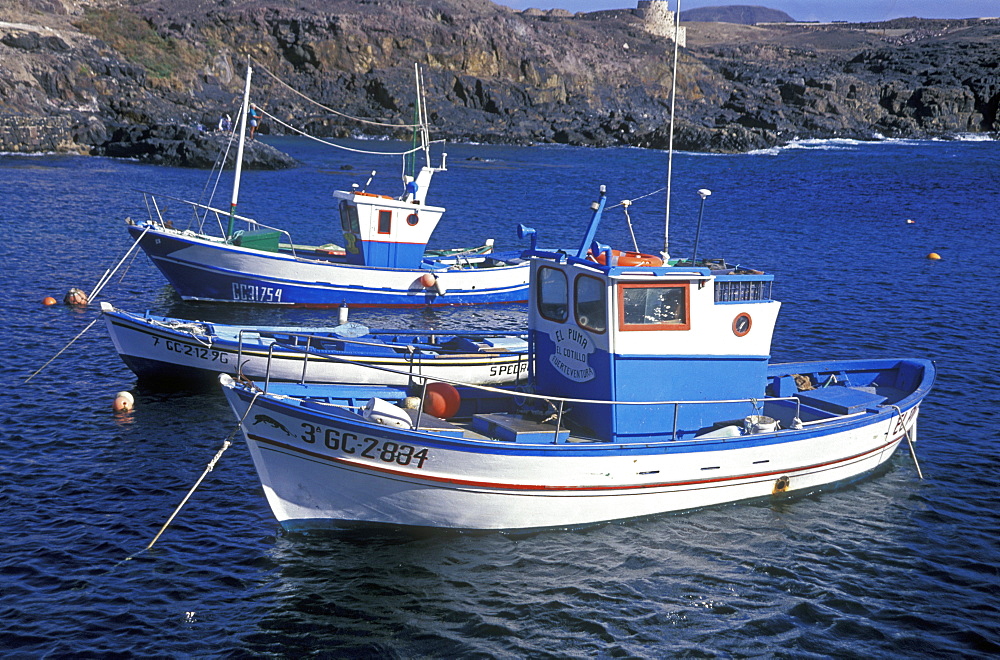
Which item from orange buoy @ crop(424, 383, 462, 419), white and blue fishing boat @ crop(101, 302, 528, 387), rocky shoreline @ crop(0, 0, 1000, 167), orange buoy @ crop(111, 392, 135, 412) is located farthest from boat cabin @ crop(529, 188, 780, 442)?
rocky shoreline @ crop(0, 0, 1000, 167)

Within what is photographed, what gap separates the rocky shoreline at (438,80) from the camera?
307ft

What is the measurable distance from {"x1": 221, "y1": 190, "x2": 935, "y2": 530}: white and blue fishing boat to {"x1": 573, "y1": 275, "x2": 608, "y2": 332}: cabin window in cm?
3

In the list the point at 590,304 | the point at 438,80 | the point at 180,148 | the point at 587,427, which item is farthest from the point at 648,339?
the point at 438,80

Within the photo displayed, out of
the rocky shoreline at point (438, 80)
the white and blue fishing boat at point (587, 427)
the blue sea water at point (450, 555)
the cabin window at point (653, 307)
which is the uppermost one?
the rocky shoreline at point (438, 80)

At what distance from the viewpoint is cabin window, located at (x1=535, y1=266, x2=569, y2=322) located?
14727mm

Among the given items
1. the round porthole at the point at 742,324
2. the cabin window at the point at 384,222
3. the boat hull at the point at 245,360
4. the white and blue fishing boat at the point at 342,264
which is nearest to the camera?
the round porthole at the point at 742,324

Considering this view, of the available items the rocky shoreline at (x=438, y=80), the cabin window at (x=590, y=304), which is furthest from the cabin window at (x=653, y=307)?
the rocky shoreline at (x=438, y=80)

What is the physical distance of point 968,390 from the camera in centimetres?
2097

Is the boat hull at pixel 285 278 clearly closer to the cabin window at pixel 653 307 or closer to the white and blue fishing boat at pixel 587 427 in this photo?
the white and blue fishing boat at pixel 587 427

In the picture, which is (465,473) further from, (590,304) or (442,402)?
(590,304)

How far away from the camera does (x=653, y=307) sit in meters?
14.1

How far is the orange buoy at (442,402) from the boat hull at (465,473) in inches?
38.2

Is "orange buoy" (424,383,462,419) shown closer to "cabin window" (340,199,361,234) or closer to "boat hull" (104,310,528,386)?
"boat hull" (104,310,528,386)

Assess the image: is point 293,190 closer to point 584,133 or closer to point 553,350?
point 553,350
